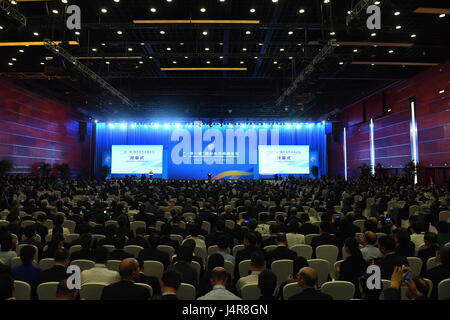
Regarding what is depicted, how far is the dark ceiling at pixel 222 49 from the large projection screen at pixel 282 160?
4.47 m

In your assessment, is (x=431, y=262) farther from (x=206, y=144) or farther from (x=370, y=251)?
(x=206, y=144)

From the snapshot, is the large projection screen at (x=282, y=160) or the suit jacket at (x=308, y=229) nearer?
the suit jacket at (x=308, y=229)

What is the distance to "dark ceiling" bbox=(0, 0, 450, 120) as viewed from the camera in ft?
38.2

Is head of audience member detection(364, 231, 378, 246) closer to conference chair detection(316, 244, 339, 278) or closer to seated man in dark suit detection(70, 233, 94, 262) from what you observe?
conference chair detection(316, 244, 339, 278)

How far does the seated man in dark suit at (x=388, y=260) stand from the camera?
13.3 ft

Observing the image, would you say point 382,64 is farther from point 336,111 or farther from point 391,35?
point 336,111

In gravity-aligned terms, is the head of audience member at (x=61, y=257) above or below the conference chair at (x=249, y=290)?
above

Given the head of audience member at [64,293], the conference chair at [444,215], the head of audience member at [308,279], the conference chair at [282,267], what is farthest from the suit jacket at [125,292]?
the conference chair at [444,215]

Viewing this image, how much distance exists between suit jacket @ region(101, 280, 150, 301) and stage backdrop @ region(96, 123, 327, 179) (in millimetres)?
27125

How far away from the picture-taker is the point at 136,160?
2862 cm

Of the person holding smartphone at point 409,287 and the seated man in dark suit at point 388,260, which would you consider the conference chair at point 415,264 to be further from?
the person holding smartphone at point 409,287

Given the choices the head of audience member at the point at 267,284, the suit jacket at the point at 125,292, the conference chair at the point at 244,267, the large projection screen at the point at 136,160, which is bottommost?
the conference chair at the point at 244,267

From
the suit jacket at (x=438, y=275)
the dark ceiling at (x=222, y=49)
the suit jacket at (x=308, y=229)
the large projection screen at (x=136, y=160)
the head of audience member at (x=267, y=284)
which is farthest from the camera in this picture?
the large projection screen at (x=136, y=160)

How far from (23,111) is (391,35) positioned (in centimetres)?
2066
